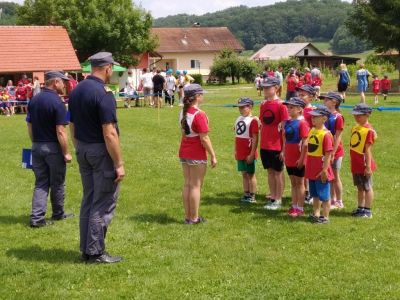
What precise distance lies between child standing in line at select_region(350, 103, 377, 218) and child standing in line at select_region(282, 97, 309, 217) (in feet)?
2.35

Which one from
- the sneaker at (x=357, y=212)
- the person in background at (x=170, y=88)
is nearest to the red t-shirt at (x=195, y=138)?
the sneaker at (x=357, y=212)

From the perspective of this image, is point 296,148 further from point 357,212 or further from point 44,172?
point 44,172

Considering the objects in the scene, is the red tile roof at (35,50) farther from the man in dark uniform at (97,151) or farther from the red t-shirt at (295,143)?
the man in dark uniform at (97,151)

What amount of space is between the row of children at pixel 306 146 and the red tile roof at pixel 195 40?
2745 inches

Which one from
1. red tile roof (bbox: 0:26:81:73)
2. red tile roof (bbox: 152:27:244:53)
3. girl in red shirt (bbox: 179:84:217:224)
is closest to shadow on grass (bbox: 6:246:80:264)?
girl in red shirt (bbox: 179:84:217:224)

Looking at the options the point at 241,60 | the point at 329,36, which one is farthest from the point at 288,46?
the point at 329,36

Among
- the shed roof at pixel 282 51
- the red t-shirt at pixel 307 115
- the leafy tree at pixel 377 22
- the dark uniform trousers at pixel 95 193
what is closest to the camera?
the dark uniform trousers at pixel 95 193

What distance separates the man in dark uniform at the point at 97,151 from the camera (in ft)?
19.0

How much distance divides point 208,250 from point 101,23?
51.9m

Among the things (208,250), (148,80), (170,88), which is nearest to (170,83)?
(170,88)

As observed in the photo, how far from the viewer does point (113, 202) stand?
6250 millimetres

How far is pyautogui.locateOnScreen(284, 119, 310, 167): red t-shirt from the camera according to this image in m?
8.00

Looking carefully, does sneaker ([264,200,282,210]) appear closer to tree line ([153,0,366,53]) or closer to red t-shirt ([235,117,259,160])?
red t-shirt ([235,117,259,160])

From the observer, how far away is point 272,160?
847 centimetres
